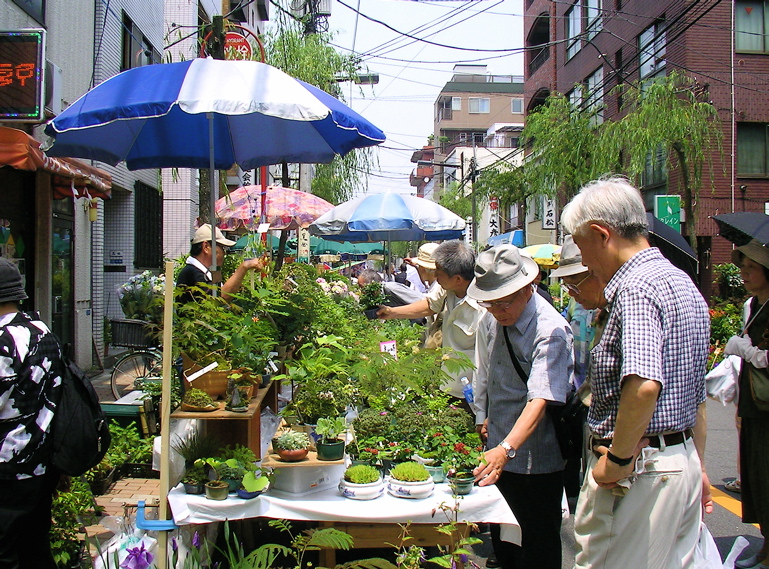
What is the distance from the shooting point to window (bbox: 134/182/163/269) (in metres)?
13.3

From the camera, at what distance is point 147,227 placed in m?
14.1

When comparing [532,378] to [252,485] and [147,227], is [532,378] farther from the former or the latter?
[147,227]

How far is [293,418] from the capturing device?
350 cm

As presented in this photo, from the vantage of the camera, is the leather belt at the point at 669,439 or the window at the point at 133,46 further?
the window at the point at 133,46

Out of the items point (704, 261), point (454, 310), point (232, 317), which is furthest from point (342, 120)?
point (704, 261)

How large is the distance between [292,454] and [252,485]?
0.23 m

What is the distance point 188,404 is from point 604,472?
74.9 inches

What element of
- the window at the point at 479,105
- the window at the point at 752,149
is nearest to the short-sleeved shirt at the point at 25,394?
the window at the point at 752,149

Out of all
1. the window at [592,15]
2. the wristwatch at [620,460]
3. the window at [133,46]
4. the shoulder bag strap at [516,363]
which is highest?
the window at [592,15]

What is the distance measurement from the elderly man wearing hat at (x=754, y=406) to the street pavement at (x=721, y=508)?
504 mm

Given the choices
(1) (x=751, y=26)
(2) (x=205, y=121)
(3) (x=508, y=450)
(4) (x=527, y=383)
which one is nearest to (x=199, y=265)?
(2) (x=205, y=121)

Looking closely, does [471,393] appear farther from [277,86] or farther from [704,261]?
[704,261]

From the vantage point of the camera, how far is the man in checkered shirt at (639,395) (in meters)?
2.20

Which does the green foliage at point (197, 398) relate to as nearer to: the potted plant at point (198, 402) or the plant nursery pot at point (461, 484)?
the potted plant at point (198, 402)
